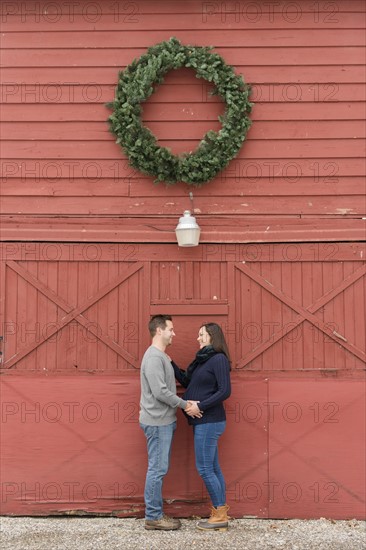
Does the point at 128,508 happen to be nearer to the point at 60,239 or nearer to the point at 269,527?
the point at 269,527

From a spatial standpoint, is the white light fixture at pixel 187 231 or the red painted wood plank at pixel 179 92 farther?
the red painted wood plank at pixel 179 92

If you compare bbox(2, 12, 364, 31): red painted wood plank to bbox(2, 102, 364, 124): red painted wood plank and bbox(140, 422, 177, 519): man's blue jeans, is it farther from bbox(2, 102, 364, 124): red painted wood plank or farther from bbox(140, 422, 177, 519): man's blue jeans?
bbox(140, 422, 177, 519): man's blue jeans

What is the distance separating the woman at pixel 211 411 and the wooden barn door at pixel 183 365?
1.26 feet

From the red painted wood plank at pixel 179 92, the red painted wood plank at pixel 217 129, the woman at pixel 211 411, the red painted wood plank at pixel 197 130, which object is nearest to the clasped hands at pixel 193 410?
the woman at pixel 211 411

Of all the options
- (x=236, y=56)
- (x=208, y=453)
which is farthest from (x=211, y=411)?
(x=236, y=56)

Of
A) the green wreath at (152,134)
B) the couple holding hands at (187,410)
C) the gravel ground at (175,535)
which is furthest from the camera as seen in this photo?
the green wreath at (152,134)

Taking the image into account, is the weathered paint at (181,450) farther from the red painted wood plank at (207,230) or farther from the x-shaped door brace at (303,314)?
the red painted wood plank at (207,230)

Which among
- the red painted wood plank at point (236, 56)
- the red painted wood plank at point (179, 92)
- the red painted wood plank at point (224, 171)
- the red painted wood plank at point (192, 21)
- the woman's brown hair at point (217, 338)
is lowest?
the woman's brown hair at point (217, 338)


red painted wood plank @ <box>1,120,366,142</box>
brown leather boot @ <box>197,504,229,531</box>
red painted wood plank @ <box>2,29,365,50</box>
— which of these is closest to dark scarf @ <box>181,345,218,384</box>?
brown leather boot @ <box>197,504,229,531</box>

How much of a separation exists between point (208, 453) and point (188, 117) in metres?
3.24

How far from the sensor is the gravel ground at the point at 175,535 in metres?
5.16

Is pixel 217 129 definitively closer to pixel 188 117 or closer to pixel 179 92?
pixel 188 117

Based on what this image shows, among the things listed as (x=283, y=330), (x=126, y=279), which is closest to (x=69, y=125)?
(x=126, y=279)

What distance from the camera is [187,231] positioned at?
5738 mm
